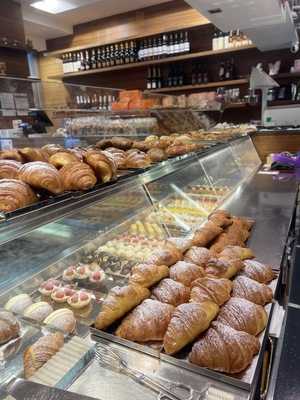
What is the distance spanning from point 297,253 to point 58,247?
1.66 metres

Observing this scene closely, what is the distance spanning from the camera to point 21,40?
5469 millimetres

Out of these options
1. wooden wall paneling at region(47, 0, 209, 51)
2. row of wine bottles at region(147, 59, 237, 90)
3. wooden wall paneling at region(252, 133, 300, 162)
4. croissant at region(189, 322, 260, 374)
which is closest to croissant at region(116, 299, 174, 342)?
croissant at region(189, 322, 260, 374)

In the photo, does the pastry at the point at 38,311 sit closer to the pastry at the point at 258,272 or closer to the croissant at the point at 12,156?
the croissant at the point at 12,156

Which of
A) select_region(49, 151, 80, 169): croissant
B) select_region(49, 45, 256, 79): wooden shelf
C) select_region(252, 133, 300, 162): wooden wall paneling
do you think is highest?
select_region(49, 45, 256, 79): wooden shelf

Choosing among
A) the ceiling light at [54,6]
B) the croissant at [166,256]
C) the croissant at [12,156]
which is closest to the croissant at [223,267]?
the croissant at [166,256]

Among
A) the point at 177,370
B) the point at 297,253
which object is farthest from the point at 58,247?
the point at 297,253

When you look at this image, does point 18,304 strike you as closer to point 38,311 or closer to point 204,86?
point 38,311

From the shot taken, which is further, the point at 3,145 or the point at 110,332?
the point at 3,145

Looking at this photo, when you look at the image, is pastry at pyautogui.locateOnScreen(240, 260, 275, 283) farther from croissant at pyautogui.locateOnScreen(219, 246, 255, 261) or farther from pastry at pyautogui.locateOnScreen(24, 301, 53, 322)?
pastry at pyautogui.locateOnScreen(24, 301, 53, 322)

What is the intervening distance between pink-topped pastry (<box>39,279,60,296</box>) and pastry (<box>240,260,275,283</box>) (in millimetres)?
737

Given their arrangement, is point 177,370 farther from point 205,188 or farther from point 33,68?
point 33,68

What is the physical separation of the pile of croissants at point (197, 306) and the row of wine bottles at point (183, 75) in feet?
16.0

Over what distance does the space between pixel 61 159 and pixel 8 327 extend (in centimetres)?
59

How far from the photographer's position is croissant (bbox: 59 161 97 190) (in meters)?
1.07
